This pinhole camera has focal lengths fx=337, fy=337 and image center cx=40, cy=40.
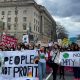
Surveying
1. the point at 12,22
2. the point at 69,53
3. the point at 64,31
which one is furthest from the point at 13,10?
the point at 69,53

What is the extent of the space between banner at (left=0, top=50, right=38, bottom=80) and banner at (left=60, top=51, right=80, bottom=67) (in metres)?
2.16

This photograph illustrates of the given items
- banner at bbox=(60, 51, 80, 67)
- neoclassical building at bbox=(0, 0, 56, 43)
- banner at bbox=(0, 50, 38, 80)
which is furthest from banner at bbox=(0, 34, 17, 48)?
neoclassical building at bbox=(0, 0, 56, 43)

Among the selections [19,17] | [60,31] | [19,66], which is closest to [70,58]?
[19,66]

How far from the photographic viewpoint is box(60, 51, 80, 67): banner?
44.4 feet

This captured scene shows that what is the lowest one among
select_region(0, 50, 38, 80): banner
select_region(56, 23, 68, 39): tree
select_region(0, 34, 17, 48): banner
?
select_region(0, 50, 38, 80): banner

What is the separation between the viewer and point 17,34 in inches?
4016

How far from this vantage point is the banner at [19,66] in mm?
11414

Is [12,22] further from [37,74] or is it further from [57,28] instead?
[37,74]

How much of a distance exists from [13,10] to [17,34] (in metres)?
9.44

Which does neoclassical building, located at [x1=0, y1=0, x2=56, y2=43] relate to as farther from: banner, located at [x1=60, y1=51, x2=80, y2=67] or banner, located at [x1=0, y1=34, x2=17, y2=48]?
banner, located at [x1=60, y1=51, x2=80, y2=67]

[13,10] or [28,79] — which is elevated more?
[13,10]

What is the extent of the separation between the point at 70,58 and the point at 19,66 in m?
2.88

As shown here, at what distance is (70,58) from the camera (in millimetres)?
13727

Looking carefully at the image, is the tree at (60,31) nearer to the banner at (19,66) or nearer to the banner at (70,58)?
the banner at (70,58)
